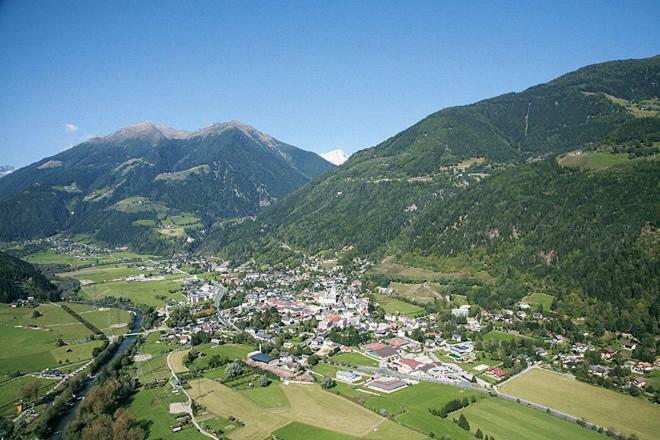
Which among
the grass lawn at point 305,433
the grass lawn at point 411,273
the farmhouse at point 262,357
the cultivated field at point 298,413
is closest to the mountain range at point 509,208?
the grass lawn at point 411,273

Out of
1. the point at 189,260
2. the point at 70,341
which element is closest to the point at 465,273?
the point at 70,341

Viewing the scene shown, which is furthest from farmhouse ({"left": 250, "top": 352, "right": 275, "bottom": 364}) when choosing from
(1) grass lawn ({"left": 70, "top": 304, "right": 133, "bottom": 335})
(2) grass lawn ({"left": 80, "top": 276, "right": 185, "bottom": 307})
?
(2) grass lawn ({"left": 80, "top": 276, "right": 185, "bottom": 307})

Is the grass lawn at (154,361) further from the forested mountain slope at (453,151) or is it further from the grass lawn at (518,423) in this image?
the forested mountain slope at (453,151)

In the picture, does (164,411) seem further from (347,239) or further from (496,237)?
(347,239)

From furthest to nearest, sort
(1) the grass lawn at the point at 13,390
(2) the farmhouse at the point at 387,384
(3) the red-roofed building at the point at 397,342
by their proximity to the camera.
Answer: (3) the red-roofed building at the point at 397,342 → (2) the farmhouse at the point at 387,384 → (1) the grass lawn at the point at 13,390

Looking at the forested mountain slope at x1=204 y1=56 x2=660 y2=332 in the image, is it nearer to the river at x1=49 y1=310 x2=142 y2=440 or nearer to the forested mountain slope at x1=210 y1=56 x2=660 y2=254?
the forested mountain slope at x1=210 y1=56 x2=660 y2=254

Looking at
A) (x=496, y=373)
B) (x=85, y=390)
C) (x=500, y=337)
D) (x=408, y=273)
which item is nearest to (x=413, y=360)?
(x=496, y=373)

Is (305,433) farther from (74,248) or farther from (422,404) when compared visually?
(74,248)
